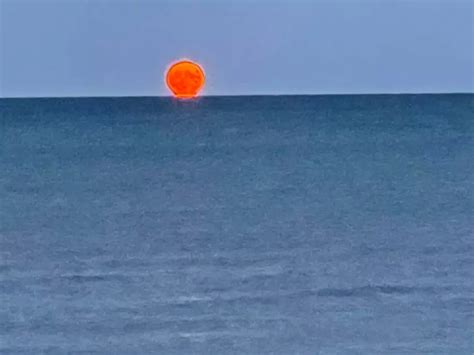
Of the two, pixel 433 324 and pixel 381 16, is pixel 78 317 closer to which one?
pixel 433 324

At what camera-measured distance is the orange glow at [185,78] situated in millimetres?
3061

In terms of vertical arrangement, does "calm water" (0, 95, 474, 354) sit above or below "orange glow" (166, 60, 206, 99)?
below

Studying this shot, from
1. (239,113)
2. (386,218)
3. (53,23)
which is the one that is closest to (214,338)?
(386,218)

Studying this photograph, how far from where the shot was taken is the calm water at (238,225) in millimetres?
1925

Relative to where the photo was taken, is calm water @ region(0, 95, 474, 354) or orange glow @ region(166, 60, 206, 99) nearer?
calm water @ region(0, 95, 474, 354)

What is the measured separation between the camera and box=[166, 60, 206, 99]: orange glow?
→ 306 cm

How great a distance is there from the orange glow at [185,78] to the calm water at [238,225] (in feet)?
0.16

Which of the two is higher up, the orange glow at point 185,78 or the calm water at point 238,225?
the orange glow at point 185,78

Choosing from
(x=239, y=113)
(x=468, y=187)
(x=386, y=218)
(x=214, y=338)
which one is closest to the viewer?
(x=214, y=338)

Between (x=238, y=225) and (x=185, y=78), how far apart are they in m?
0.82

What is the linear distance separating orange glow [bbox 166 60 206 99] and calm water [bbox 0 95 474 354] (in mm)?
50

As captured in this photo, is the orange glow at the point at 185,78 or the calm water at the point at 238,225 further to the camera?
the orange glow at the point at 185,78

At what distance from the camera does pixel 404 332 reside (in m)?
1.92

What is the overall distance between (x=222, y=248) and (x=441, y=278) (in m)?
0.43
